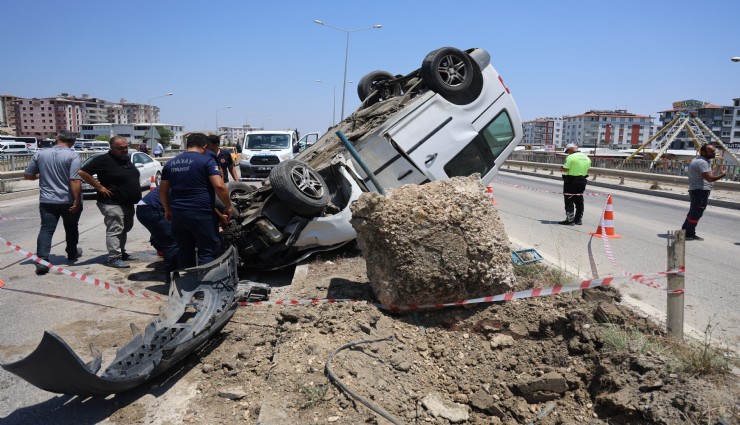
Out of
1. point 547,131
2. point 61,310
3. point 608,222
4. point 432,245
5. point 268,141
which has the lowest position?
point 61,310

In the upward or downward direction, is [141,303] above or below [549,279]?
below

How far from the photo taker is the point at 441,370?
3797mm

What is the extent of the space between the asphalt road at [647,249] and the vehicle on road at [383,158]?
1974 mm

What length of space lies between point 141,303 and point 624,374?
179 inches

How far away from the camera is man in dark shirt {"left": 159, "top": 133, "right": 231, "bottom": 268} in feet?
16.7

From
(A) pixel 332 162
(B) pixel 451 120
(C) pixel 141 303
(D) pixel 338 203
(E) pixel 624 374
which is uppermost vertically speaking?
(B) pixel 451 120

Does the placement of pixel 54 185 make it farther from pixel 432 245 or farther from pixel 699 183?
pixel 699 183

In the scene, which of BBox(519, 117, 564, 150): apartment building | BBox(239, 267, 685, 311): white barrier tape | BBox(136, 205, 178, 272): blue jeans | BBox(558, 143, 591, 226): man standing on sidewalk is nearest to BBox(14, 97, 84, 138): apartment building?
BBox(519, 117, 564, 150): apartment building

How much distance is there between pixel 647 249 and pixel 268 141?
1641cm

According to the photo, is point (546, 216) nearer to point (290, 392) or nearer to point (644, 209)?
point (644, 209)

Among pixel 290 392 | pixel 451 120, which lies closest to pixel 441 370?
pixel 290 392

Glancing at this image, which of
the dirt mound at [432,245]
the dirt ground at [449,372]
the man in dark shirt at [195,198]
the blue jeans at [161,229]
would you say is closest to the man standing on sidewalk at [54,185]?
the blue jeans at [161,229]

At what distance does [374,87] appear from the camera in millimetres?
9773

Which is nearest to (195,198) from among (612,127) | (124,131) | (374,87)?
(374,87)
